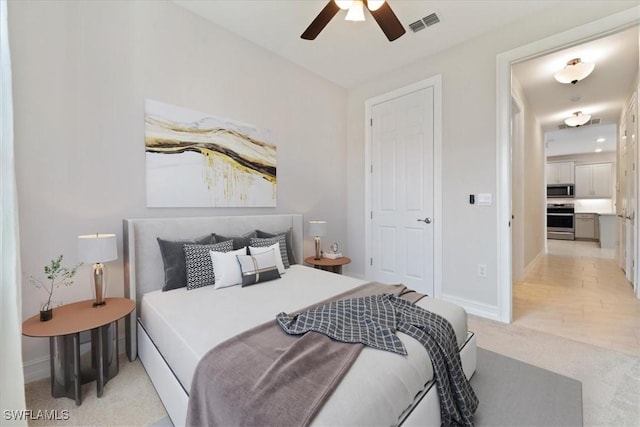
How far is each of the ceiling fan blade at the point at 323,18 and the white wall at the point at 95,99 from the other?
3.54 feet

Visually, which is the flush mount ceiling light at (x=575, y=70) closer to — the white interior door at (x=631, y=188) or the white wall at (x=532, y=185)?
the white wall at (x=532, y=185)

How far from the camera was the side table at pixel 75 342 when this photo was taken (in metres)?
1.60

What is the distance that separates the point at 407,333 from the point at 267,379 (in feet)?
2.38

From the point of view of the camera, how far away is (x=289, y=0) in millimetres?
2434

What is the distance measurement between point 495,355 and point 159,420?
228cm

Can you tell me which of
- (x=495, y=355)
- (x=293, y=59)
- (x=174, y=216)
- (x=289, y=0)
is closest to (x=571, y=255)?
(x=495, y=355)

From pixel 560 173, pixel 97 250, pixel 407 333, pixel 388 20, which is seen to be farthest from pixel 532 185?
pixel 97 250

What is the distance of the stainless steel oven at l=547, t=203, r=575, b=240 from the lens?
816 centimetres

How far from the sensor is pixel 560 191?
8.40 meters

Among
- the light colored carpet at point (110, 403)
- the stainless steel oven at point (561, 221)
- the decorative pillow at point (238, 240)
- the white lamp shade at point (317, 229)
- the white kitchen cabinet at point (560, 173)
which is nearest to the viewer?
the light colored carpet at point (110, 403)

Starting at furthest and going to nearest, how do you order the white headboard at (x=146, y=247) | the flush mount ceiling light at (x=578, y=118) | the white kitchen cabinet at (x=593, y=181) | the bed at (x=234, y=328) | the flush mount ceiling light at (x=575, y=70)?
the white kitchen cabinet at (x=593, y=181) → the flush mount ceiling light at (x=578, y=118) → the flush mount ceiling light at (x=575, y=70) → the white headboard at (x=146, y=247) → the bed at (x=234, y=328)

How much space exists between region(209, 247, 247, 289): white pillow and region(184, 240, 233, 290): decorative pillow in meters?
0.05

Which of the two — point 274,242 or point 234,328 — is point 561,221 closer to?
point 274,242

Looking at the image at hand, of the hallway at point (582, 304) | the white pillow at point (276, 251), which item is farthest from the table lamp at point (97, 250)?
the hallway at point (582, 304)
